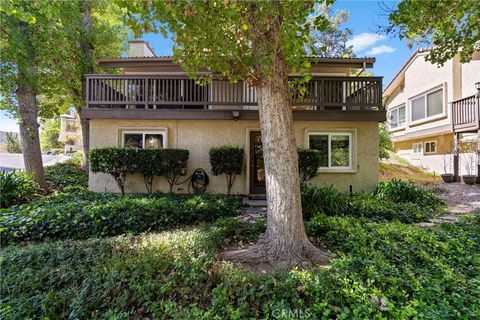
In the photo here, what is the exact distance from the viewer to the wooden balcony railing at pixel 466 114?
35.0 feet

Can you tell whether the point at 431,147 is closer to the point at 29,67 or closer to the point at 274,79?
the point at 274,79

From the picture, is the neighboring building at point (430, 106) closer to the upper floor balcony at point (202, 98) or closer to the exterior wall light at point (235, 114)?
A: the upper floor balcony at point (202, 98)

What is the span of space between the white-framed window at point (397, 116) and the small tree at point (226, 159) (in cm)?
1589

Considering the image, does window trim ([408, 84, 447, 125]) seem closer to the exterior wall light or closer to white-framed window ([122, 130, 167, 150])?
the exterior wall light

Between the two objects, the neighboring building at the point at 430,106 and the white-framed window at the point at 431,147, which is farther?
the white-framed window at the point at 431,147

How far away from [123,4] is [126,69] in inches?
292

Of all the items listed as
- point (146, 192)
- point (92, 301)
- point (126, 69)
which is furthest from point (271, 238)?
point (126, 69)

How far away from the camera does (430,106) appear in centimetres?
1467

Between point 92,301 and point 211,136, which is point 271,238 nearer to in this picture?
point 92,301

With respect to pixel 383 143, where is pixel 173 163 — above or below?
below

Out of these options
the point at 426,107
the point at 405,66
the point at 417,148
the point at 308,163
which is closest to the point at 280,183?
the point at 308,163

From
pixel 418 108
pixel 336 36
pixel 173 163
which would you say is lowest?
pixel 173 163

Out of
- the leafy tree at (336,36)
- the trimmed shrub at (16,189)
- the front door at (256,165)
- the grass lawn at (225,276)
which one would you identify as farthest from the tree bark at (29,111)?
the leafy tree at (336,36)

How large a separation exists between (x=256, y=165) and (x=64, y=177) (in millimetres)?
8372
